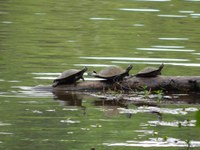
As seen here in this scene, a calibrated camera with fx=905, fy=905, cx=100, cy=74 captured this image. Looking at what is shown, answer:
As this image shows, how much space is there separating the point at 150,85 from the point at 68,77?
1.15 meters

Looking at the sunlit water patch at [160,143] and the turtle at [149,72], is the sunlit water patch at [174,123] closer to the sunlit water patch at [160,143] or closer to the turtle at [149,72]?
the sunlit water patch at [160,143]

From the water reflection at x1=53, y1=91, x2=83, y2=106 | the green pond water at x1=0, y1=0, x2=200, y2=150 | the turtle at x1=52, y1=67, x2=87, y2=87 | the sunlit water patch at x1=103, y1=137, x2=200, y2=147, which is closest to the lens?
the sunlit water patch at x1=103, y1=137, x2=200, y2=147

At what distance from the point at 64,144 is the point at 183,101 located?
362 centimetres

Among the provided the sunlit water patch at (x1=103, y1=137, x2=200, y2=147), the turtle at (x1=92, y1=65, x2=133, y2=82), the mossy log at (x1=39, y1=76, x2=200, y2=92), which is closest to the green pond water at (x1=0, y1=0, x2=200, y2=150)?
the sunlit water patch at (x1=103, y1=137, x2=200, y2=147)

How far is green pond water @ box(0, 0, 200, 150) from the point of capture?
31.0 ft

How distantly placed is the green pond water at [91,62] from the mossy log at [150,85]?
140mm

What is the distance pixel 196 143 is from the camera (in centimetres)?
909

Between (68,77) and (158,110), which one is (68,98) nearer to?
(68,77)

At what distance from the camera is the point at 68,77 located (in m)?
12.6

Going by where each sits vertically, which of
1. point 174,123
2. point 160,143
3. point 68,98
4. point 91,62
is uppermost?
point 160,143

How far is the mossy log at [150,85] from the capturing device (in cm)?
1268

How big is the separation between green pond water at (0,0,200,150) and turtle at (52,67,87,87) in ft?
0.73

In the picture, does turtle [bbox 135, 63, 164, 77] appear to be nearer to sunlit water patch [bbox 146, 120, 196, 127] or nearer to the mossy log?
the mossy log

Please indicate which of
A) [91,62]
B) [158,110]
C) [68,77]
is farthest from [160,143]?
[91,62]
